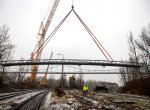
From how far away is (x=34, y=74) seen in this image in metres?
53.5

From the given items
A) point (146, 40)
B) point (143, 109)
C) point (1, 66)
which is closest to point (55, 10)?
point (1, 66)

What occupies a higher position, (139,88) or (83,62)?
(83,62)

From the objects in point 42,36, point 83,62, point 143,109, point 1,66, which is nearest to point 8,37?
point 1,66

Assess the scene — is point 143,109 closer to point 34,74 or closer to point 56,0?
point 56,0

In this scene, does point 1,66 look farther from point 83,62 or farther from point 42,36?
point 42,36

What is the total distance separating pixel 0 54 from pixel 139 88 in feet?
92.0

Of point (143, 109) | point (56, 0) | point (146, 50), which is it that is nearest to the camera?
point (143, 109)

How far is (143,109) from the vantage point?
8688mm

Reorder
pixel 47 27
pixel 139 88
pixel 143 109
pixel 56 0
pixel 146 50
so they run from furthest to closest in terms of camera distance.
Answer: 1. pixel 47 27
2. pixel 56 0
3. pixel 146 50
4. pixel 139 88
5. pixel 143 109

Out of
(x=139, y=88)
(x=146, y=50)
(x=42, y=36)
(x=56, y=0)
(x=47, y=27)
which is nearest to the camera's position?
(x=139, y=88)

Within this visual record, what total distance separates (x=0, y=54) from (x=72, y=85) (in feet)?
98.0

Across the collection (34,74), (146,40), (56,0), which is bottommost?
(34,74)

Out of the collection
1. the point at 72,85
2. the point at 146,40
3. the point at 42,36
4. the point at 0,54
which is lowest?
the point at 72,85

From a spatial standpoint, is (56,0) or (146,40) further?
(56,0)
